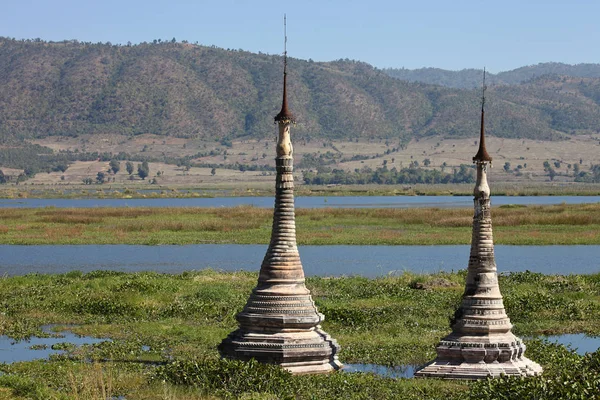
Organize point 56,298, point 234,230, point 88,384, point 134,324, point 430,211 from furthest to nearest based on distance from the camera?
point 430,211, point 234,230, point 56,298, point 134,324, point 88,384

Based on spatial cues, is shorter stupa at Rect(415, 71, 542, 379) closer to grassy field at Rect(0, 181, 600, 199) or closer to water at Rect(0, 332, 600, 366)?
water at Rect(0, 332, 600, 366)

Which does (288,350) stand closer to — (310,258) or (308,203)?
(310,258)

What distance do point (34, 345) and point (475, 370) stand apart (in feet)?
33.6

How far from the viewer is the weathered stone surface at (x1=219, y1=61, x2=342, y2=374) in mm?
19969

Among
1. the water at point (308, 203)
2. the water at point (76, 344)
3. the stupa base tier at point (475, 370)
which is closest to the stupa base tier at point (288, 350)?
the water at point (76, 344)

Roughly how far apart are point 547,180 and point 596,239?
125058 millimetres

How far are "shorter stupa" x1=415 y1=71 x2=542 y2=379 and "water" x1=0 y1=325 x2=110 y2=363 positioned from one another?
8367 mm

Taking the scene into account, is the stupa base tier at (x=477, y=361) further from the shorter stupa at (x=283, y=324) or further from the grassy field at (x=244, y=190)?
the grassy field at (x=244, y=190)

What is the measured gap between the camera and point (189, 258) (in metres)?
50.6

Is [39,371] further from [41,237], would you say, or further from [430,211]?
[430,211]

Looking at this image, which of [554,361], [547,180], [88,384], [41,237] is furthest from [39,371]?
[547,180]

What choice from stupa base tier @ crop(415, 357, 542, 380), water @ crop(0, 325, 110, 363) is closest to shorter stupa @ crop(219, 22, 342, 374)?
stupa base tier @ crop(415, 357, 542, 380)

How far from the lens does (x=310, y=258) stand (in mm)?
50125

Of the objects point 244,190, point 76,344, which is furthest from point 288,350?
point 244,190
